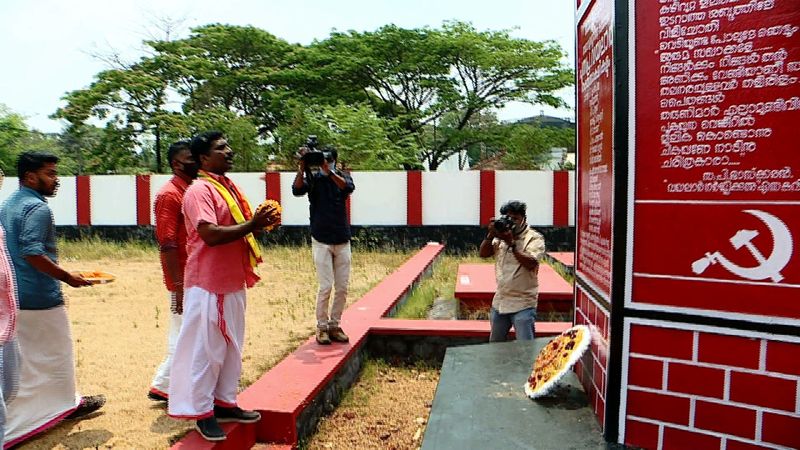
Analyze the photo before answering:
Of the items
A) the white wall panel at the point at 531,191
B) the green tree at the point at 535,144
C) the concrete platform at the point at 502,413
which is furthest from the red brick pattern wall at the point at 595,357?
the green tree at the point at 535,144

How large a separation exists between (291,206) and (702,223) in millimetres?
12539

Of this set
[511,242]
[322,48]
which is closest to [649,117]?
[511,242]

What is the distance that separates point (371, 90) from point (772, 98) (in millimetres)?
20145

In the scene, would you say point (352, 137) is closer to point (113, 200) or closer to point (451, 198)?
point (451, 198)

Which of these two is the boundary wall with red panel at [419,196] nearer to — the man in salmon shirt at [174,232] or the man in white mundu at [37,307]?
the man in salmon shirt at [174,232]

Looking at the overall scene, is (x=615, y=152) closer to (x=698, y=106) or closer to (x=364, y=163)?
(x=698, y=106)

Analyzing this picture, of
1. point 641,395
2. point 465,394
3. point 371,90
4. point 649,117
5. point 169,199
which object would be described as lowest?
point 465,394

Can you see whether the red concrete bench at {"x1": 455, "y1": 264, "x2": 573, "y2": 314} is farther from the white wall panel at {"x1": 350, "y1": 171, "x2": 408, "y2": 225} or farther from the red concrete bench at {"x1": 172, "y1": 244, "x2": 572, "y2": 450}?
the white wall panel at {"x1": 350, "y1": 171, "x2": 408, "y2": 225}

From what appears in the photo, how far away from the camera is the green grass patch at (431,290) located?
6527 millimetres

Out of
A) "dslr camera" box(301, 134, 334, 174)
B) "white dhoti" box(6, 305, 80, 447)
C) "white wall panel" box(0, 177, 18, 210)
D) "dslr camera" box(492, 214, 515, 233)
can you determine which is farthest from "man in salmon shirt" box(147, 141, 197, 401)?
"white wall panel" box(0, 177, 18, 210)

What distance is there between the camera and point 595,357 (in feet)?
7.51

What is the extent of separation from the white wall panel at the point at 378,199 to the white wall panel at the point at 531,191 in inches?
86.5

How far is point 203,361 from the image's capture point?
9.34 feet

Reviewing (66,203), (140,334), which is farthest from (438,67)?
(140,334)
